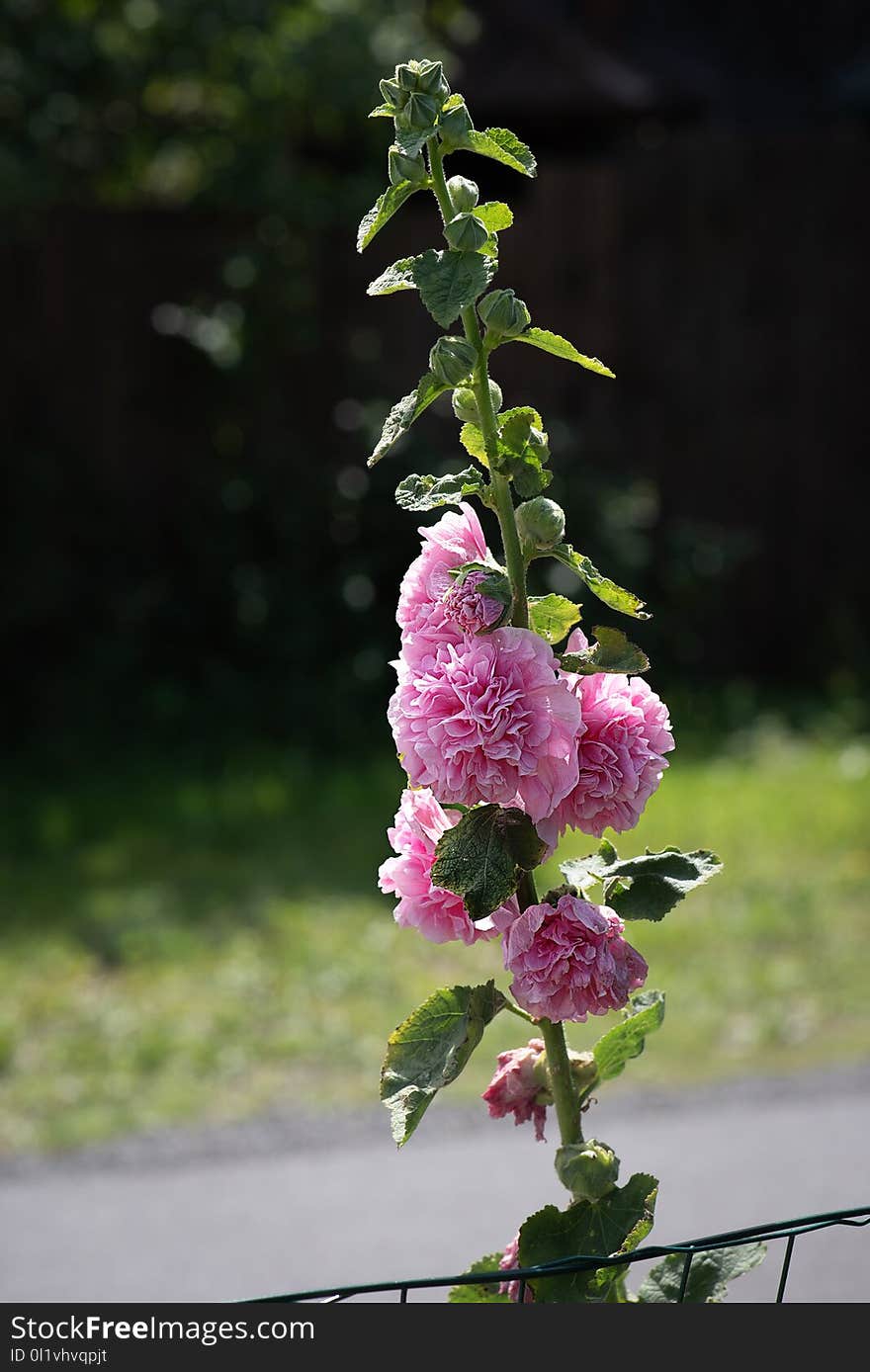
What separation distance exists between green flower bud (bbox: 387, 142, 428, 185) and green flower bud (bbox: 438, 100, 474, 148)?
0.08 feet

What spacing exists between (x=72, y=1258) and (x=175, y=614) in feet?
12.8

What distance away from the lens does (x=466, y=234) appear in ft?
3.67

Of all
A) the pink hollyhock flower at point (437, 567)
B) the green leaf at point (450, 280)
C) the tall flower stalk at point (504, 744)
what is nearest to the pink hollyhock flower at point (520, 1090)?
the tall flower stalk at point (504, 744)

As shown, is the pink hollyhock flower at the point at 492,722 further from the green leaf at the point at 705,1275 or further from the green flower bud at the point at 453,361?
the green leaf at the point at 705,1275

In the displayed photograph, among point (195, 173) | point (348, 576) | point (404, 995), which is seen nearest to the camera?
point (404, 995)

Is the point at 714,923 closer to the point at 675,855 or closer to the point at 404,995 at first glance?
the point at 404,995

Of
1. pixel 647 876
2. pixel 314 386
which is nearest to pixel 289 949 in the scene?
pixel 314 386

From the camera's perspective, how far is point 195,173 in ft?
26.7

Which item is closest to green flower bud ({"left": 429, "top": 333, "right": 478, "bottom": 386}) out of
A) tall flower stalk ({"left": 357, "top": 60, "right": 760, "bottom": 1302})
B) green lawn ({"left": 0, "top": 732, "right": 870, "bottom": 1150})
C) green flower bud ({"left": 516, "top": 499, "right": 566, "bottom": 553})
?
tall flower stalk ({"left": 357, "top": 60, "right": 760, "bottom": 1302})

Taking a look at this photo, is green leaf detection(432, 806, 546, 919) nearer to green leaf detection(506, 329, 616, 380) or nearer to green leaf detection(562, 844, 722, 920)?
green leaf detection(562, 844, 722, 920)

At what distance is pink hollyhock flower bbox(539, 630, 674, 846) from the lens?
1.15 metres

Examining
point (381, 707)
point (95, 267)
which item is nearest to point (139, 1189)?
point (381, 707)

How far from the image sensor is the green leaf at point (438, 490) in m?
1.14

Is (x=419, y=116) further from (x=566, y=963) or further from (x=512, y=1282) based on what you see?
(x=512, y=1282)
